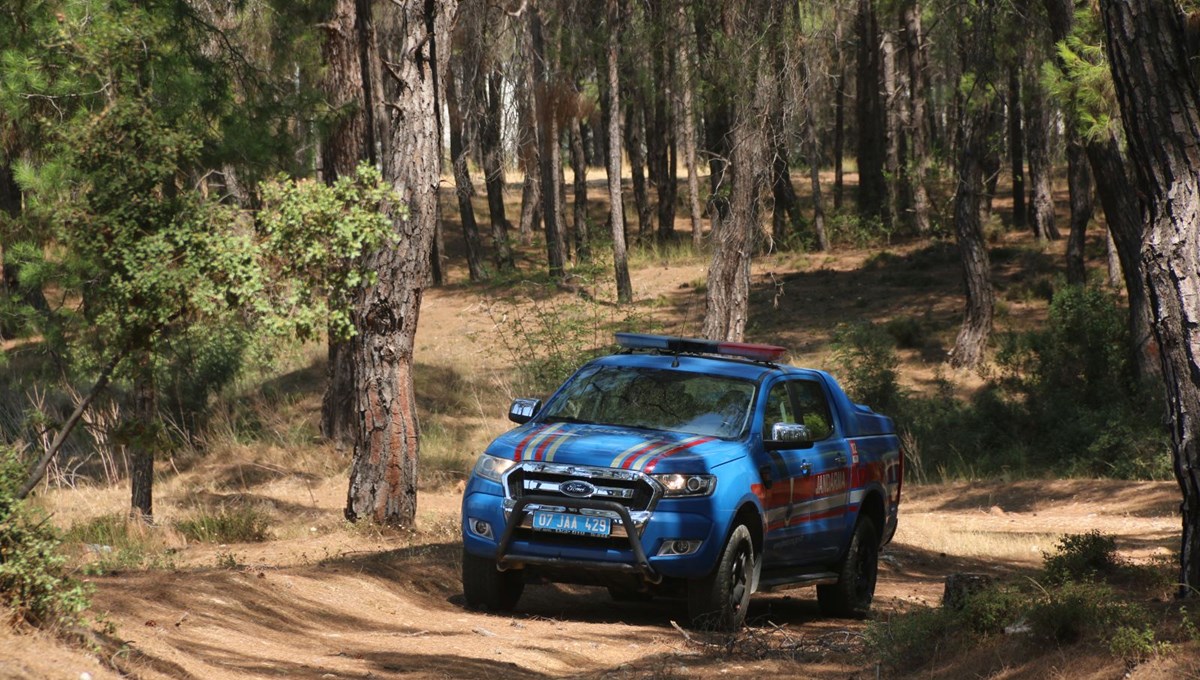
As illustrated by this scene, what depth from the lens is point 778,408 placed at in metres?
9.62

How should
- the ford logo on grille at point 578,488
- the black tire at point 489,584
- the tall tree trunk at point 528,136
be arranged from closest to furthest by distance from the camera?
1. the ford logo on grille at point 578,488
2. the black tire at point 489,584
3. the tall tree trunk at point 528,136

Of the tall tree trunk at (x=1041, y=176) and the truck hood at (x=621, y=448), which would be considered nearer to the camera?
the truck hood at (x=621, y=448)

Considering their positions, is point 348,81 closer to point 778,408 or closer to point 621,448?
point 778,408

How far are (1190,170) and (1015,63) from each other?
25.4m

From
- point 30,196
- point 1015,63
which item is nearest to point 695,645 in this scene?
point 30,196

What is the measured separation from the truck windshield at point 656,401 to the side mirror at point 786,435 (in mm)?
234

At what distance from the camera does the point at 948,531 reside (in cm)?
1515

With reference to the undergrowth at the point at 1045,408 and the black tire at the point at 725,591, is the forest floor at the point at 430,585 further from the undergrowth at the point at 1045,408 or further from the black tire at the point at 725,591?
the undergrowth at the point at 1045,408

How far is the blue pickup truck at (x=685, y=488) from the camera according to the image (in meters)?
8.31

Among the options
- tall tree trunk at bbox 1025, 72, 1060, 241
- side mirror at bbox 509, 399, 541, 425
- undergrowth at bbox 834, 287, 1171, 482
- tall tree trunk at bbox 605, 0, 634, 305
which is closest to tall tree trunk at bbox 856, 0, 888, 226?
tall tree trunk at bbox 1025, 72, 1060, 241

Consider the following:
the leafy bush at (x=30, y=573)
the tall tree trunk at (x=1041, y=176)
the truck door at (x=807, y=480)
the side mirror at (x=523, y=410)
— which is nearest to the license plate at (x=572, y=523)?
the side mirror at (x=523, y=410)

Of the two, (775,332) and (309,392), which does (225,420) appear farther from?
(775,332)

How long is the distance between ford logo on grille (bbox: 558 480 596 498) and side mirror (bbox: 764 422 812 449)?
52.9 inches

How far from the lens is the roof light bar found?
9789 millimetres
